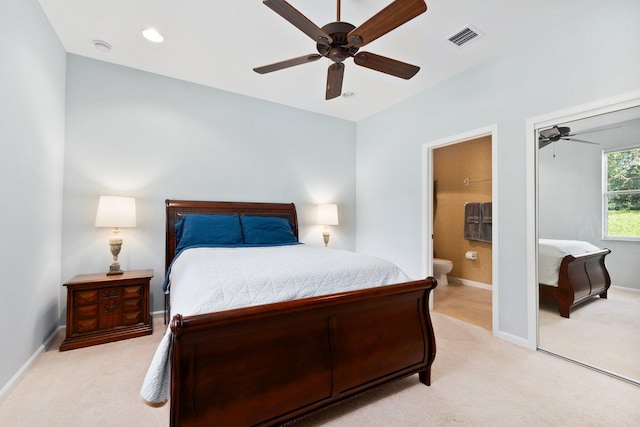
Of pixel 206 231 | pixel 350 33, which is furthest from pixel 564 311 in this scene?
pixel 206 231

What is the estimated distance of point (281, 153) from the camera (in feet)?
13.6

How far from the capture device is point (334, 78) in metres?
2.32

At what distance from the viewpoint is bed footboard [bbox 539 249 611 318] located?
2.40m

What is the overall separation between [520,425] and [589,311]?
1.64 m

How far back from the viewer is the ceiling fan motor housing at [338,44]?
186 cm

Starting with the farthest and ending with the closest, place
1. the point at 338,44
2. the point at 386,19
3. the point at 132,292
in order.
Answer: the point at 132,292 → the point at 338,44 → the point at 386,19

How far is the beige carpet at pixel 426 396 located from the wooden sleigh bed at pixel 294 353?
164mm

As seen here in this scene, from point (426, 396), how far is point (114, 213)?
3.09 meters

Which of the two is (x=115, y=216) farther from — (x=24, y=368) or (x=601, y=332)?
(x=601, y=332)

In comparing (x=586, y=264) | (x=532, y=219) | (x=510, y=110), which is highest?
(x=510, y=110)

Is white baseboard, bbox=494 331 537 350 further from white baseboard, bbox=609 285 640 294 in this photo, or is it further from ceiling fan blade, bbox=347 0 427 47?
ceiling fan blade, bbox=347 0 427 47

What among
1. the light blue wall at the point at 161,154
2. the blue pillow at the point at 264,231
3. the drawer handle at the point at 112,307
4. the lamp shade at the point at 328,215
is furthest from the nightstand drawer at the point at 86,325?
the lamp shade at the point at 328,215

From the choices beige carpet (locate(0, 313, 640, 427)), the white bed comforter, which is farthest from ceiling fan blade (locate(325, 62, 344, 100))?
beige carpet (locate(0, 313, 640, 427))

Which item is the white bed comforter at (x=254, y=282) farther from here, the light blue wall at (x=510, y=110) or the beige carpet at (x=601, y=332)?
the beige carpet at (x=601, y=332)
